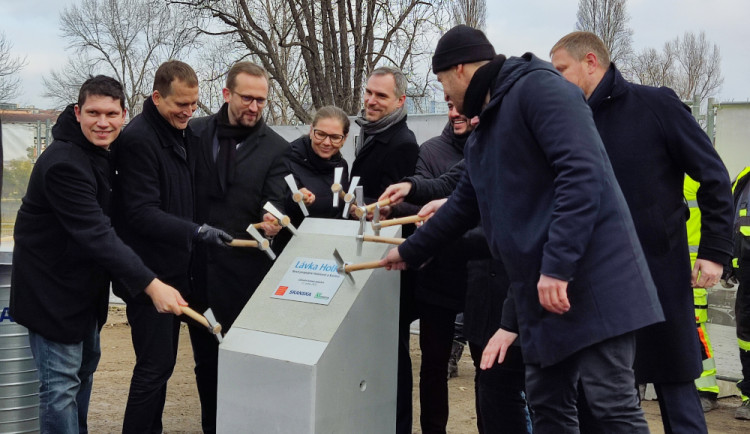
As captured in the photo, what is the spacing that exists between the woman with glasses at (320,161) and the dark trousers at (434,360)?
0.71 meters

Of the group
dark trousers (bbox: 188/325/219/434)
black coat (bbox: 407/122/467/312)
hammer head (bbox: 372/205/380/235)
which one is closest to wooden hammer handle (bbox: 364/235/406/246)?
hammer head (bbox: 372/205/380/235)

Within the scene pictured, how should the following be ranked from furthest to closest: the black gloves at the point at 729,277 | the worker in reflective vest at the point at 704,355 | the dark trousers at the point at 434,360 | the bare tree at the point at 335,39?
the bare tree at the point at 335,39, the black gloves at the point at 729,277, the worker in reflective vest at the point at 704,355, the dark trousers at the point at 434,360

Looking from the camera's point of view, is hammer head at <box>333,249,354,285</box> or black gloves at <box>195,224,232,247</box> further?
black gloves at <box>195,224,232,247</box>

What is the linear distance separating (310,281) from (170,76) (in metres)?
1.15

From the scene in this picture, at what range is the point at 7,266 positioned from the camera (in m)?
3.86

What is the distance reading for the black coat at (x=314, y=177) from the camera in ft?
12.8

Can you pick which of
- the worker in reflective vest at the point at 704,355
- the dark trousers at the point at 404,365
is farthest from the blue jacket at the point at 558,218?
the worker in reflective vest at the point at 704,355

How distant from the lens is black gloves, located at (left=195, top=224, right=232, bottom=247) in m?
3.45

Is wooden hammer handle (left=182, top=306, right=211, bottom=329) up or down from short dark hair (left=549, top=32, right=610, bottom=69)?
down

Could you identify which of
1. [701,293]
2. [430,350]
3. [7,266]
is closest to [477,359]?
[430,350]

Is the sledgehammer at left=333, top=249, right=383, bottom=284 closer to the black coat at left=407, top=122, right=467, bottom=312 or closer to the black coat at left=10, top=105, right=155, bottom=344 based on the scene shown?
the black coat at left=407, top=122, right=467, bottom=312

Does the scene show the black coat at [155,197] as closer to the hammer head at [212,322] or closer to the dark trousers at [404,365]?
the hammer head at [212,322]

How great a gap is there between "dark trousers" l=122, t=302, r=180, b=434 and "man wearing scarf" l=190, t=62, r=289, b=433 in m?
0.36

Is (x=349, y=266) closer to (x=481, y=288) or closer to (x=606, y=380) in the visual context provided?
(x=481, y=288)
